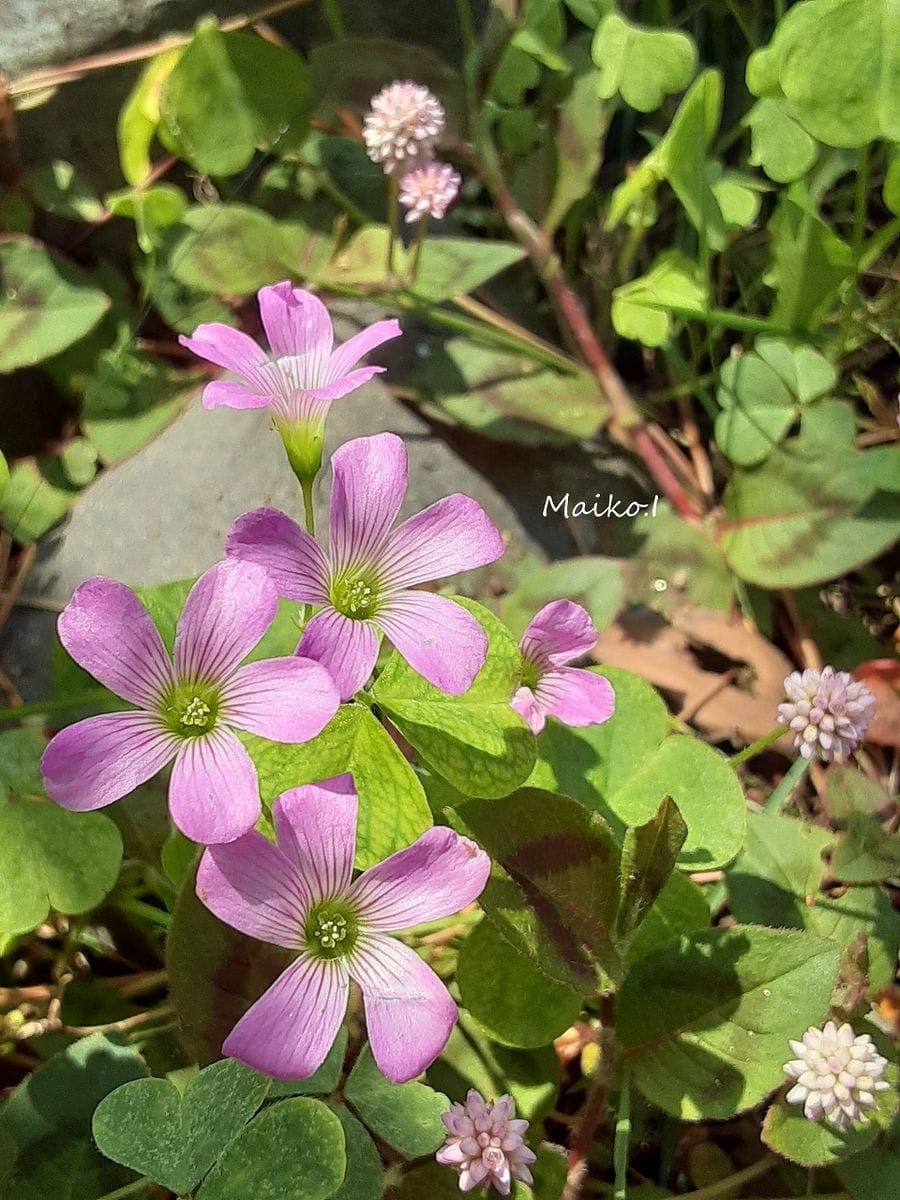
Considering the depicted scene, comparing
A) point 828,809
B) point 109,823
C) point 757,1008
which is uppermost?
point 109,823

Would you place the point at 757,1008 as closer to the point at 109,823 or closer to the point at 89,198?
the point at 109,823

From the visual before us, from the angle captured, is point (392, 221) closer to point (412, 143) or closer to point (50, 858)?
point (412, 143)

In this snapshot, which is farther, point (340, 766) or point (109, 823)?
point (109, 823)

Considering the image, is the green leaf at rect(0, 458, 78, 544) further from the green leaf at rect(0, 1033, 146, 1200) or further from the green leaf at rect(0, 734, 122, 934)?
the green leaf at rect(0, 1033, 146, 1200)

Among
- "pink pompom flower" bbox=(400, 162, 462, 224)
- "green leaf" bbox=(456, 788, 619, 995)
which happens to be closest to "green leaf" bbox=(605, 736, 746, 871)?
"green leaf" bbox=(456, 788, 619, 995)

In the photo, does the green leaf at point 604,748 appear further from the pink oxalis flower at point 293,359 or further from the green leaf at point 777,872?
the pink oxalis flower at point 293,359

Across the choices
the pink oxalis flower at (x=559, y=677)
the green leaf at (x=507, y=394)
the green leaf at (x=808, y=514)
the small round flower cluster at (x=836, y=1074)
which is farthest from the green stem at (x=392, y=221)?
the small round flower cluster at (x=836, y=1074)

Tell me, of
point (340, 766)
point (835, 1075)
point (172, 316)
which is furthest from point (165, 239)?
point (835, 1075)
